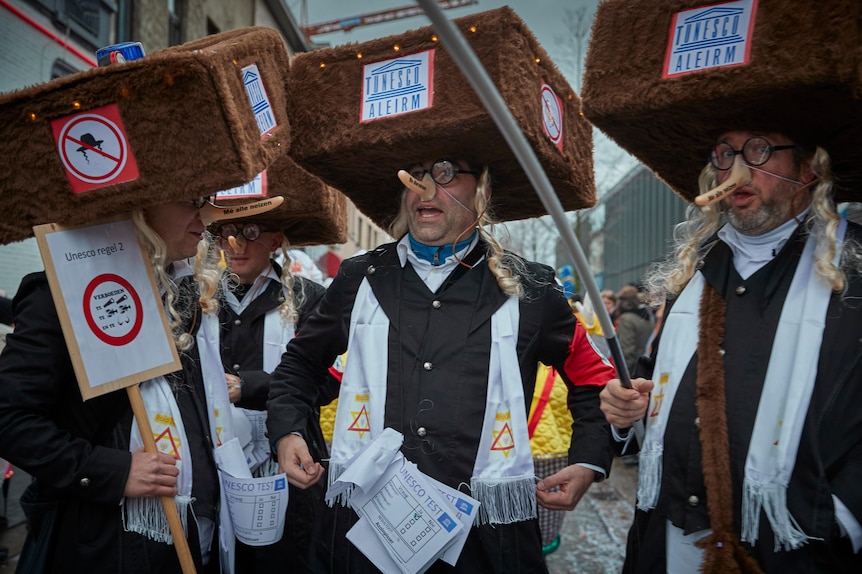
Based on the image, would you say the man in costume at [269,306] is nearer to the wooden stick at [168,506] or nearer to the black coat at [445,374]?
the black coat at [445,374]

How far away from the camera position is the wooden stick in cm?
205

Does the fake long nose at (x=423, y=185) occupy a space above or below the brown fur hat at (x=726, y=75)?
below

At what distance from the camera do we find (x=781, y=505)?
72.5 inches

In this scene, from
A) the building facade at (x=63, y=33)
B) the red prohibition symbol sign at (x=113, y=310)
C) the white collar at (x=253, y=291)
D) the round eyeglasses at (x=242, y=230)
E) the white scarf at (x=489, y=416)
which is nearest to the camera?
the red prohibition symbol sign at (x=113, y=310)

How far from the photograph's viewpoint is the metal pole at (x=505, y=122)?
1.07m

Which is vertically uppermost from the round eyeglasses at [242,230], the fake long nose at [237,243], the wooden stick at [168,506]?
the round eyeglasses at [242,230]

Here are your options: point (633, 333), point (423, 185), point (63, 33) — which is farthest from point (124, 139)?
point (633, 333)

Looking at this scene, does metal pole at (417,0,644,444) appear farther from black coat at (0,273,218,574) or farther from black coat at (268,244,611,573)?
black coat at (0,273,218,574)

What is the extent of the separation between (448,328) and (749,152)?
112 cm

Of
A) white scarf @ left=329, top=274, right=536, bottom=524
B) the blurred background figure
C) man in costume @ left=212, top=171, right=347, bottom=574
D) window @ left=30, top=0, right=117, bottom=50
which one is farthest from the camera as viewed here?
the blurred background figure

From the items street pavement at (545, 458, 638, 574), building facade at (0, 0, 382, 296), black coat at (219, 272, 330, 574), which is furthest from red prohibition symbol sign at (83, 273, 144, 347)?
building facade at (0, 0, 382, 296)

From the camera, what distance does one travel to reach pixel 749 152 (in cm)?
225

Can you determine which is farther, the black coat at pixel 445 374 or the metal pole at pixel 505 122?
the black coat at pixel 445 374

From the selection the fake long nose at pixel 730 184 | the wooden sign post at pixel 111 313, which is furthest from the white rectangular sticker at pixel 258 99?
the fake long nose at pixel 730 184
